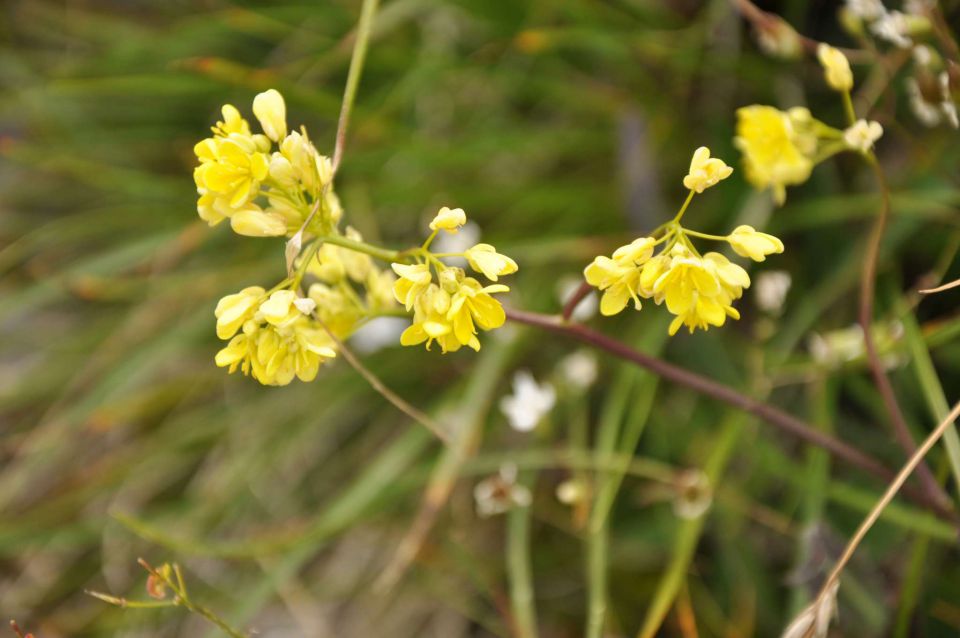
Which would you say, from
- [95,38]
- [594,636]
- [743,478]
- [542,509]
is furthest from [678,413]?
[95,38]

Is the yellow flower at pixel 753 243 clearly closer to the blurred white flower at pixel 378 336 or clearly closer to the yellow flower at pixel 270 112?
the yellow flower at pixel 270 112

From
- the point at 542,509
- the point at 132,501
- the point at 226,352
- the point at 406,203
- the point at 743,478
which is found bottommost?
the point at 132,501

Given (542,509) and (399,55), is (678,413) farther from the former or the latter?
(399,55)

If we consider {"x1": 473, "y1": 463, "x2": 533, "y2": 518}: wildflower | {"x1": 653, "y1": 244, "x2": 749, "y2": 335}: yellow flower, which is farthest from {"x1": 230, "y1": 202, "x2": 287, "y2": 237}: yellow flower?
{"x1": 473, "y1": 463, "x2": 533, "y2": 518}: wildflower

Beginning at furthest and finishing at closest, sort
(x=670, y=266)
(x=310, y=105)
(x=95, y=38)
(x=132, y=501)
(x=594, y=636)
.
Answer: (x=95, y=38), (x=132, y=501), (x=310, y=105), (x=594, y=636), (x=670, y=266)

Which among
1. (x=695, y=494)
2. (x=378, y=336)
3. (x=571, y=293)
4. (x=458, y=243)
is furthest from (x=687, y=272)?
(x=378, y=336)

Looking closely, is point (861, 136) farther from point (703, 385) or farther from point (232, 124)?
point (232, 124)

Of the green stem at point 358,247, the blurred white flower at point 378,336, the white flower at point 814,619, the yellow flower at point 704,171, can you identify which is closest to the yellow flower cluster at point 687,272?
the yellow flower at point 704,171
